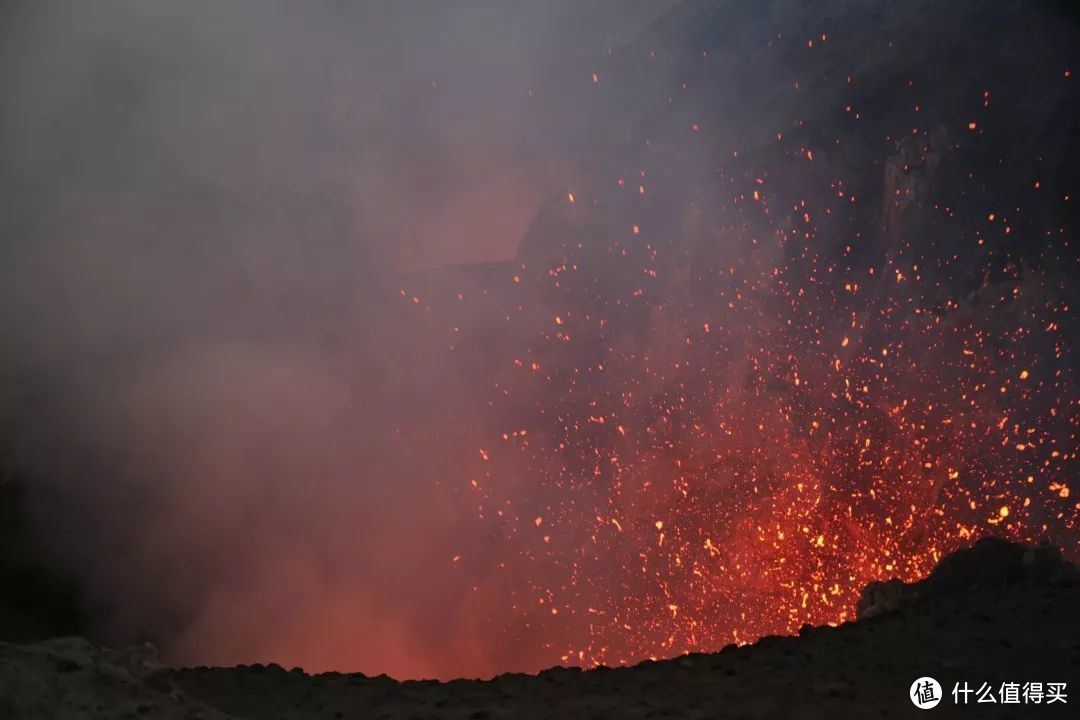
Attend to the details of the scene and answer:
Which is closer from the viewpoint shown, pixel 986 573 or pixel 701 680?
pixel 701 680

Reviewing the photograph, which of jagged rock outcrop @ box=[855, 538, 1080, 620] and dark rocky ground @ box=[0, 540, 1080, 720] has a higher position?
jagged rock outcrop @ box=[855, 538, 1080, 620]

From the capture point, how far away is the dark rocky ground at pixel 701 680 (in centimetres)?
282

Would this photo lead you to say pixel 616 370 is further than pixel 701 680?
Yes

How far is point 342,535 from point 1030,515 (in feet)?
19.3

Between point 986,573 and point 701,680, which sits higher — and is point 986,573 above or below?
above

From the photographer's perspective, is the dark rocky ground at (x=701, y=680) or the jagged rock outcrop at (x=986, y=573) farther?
the jagged rock outcrop at (x=986, y=573)

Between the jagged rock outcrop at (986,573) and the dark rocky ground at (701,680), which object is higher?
the jagged rock outcrop at (986,573)

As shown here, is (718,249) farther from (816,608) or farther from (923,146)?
(816,608)

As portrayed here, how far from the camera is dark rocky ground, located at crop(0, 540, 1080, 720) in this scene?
2818mm

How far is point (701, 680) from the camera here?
10.7 ft

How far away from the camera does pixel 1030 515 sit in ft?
18.9

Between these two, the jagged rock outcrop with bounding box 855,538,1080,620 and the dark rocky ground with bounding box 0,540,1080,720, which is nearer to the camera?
the dark rocky ground with bounding box 0,540,1080,720

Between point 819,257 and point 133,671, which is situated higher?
point 819,257

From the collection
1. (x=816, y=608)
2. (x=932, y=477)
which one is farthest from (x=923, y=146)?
(x=816, y=608)
